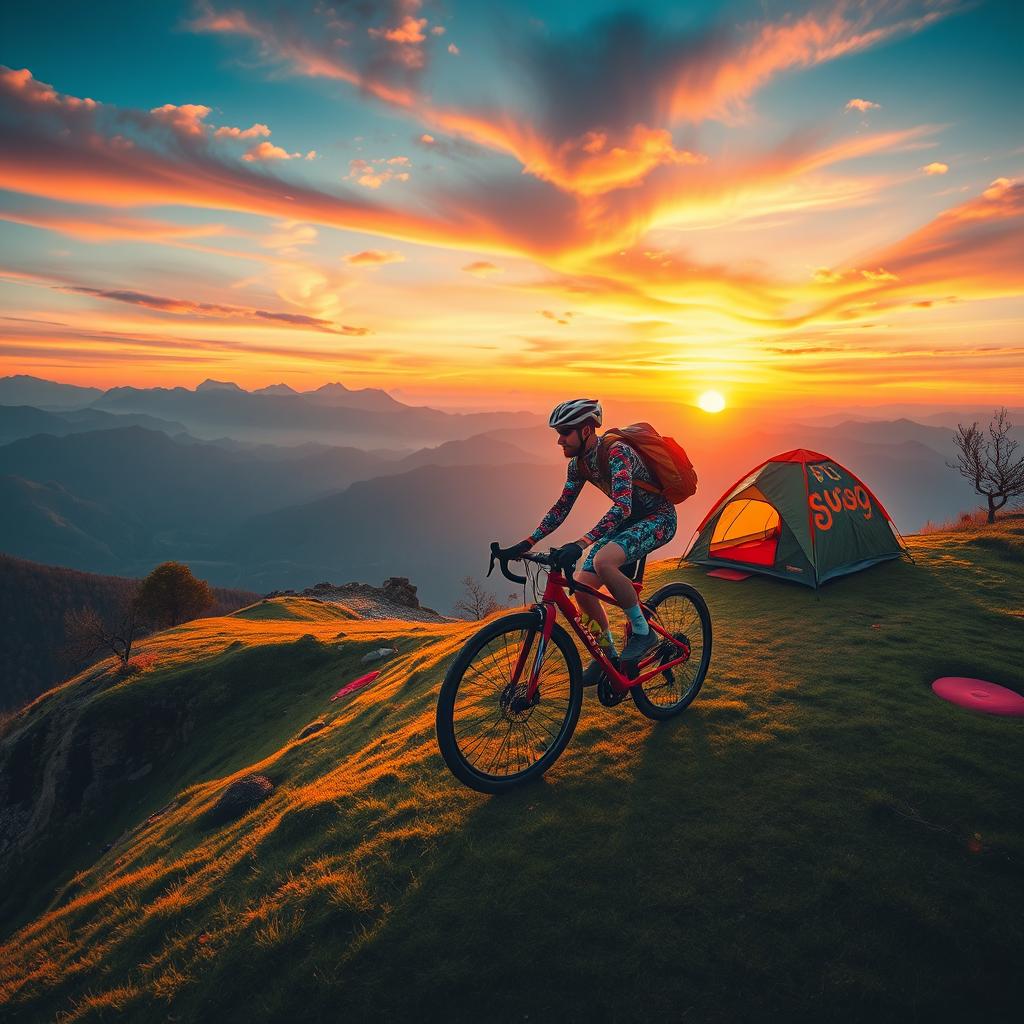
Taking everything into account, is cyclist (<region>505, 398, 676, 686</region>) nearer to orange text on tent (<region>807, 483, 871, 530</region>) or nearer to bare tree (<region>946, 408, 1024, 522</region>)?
orange text on tent (<region>807, 483, 871, 530</region>)

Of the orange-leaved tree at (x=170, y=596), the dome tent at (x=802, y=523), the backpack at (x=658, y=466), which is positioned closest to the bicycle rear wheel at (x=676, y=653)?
the backpack at (x=658, y=466)

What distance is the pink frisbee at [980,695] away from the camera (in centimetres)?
743

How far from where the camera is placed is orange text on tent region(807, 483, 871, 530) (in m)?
14.6

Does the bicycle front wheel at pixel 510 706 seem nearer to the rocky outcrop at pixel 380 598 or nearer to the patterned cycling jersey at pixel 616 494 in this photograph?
the patterned cycling jersey at pixel 616 494

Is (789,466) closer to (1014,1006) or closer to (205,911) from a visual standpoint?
(1014,1006)

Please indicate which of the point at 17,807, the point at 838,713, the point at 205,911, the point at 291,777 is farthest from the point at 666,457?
the point at 17,807

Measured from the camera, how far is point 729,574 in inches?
635

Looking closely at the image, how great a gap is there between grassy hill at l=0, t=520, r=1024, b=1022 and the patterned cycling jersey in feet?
9.35

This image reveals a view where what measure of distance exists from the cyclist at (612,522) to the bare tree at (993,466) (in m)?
22.3

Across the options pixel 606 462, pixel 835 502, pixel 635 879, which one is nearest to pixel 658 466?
pixel 606 462

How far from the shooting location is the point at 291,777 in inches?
405

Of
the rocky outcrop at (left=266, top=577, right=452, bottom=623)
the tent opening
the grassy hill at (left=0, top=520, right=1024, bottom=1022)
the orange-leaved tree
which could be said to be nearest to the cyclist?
the grassy hill at (left=0, top=520, right=1024, bottom=1022)

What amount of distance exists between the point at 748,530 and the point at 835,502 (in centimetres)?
262

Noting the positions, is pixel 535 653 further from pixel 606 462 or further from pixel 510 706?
pixel 606 462
